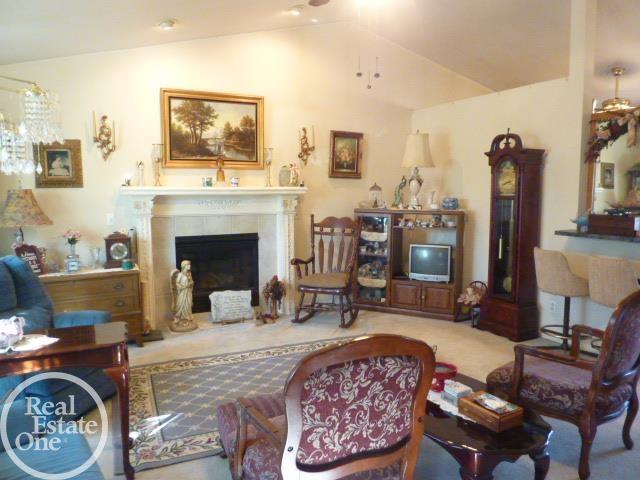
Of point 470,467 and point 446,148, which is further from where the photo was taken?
point 446,148

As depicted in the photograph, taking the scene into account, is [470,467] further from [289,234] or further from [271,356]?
[289,234]

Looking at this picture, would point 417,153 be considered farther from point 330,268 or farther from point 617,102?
point 617,102

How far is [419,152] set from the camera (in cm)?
557

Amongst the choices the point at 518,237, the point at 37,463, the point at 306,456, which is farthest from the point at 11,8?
the point at 518,237

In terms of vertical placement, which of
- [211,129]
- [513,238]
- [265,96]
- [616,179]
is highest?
[265,96]

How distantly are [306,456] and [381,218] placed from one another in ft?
14.5

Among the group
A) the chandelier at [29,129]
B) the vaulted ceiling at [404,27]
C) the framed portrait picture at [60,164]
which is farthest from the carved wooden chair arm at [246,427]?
the framed portrait picture at [60,164]

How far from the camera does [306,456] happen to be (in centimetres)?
Result: 158

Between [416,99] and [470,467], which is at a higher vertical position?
[416,99]

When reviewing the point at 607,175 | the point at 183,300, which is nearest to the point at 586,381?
the point at 607,175

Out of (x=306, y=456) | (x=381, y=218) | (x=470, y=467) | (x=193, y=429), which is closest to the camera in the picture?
(x=306, y=456)

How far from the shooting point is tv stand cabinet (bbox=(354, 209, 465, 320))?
17.8ft

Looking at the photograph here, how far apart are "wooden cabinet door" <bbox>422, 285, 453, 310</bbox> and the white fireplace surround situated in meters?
1.55

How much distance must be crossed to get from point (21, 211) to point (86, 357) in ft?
7.77
